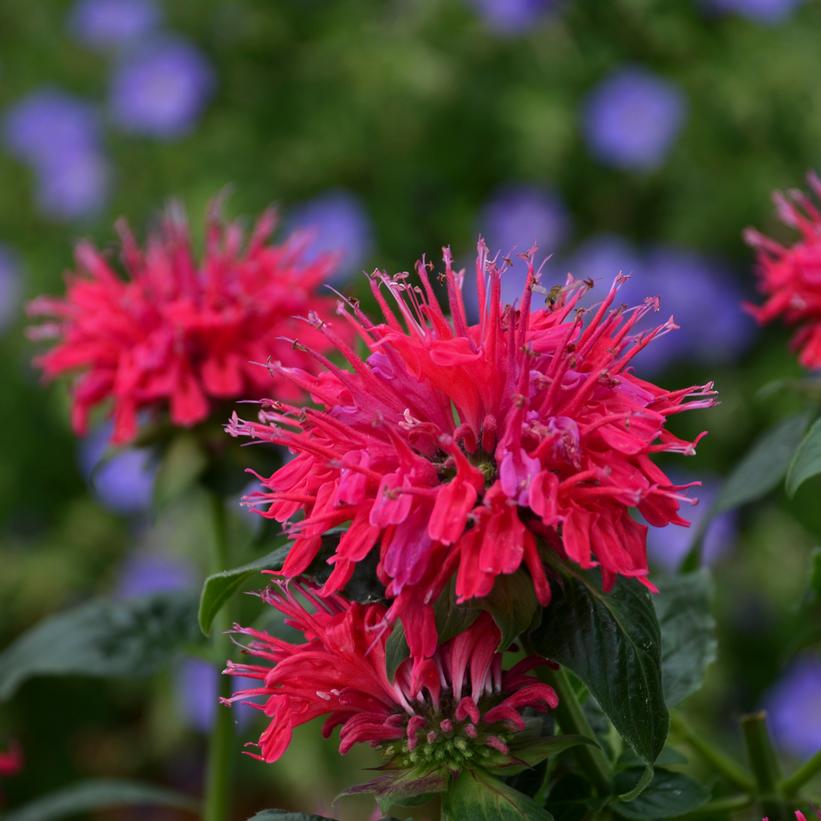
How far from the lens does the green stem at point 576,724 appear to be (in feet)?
1.73

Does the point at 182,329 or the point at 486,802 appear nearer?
the point at 486,802

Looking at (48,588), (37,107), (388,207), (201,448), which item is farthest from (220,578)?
(37,107)

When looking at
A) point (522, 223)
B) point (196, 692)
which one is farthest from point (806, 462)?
point (522, 223)

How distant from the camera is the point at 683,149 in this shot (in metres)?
2.00

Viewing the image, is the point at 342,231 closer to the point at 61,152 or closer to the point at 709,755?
the point at 61,152

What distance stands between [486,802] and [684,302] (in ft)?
4.87

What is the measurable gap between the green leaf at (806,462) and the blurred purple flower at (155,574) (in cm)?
135

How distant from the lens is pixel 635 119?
1857 millimetres

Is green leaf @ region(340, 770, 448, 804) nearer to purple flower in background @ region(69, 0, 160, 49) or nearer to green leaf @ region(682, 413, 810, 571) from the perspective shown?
green leaf @ region(682, 413, 810, 571)

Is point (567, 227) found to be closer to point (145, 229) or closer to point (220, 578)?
point (145, 229)

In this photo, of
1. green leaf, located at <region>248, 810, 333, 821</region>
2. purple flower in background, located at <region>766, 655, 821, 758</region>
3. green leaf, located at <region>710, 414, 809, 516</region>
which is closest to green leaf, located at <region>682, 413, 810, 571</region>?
green leaf, located at <region>710, 414, 809, 516</region>

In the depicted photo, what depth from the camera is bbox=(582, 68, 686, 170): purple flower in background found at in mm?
1895

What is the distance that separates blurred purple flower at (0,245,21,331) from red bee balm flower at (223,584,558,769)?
5.44ft

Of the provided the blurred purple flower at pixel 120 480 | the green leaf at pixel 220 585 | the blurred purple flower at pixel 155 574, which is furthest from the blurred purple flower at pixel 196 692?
the green leaf at pixel 220 585
